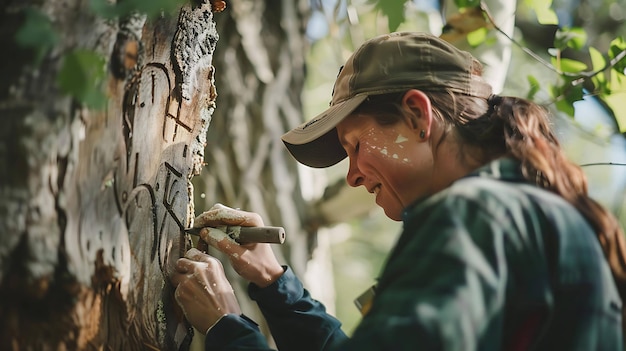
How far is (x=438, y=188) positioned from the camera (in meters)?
1.81

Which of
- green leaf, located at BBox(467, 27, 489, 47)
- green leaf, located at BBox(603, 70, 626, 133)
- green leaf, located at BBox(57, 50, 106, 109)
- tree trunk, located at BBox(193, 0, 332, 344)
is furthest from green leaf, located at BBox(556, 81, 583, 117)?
green leaf, located at BBox(57, 50, 106, 109)

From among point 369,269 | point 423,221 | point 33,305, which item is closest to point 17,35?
point 33,305

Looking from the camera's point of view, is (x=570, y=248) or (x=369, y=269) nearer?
(x=570, y=248)

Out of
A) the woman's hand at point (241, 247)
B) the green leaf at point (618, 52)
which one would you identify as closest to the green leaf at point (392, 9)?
the woman's hand at point (241, 247)

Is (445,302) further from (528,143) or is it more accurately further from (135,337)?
(135,337)

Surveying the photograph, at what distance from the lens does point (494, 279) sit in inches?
53.0

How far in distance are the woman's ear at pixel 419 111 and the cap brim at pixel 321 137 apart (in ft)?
0.42

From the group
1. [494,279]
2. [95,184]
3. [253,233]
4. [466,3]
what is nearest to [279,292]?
[253,233]

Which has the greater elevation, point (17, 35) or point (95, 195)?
point (17, 35)

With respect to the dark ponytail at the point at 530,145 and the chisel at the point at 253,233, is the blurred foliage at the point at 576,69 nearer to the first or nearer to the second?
the dark ponytail at the point at 530,145

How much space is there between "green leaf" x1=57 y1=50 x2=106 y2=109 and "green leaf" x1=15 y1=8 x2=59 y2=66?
0.13 ft

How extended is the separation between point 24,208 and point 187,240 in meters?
0.76

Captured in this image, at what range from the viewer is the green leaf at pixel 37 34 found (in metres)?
1.27

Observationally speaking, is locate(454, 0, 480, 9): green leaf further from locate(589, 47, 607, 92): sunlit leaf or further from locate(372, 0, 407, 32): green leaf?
locate(372, 0, 407, 32): green leaf
